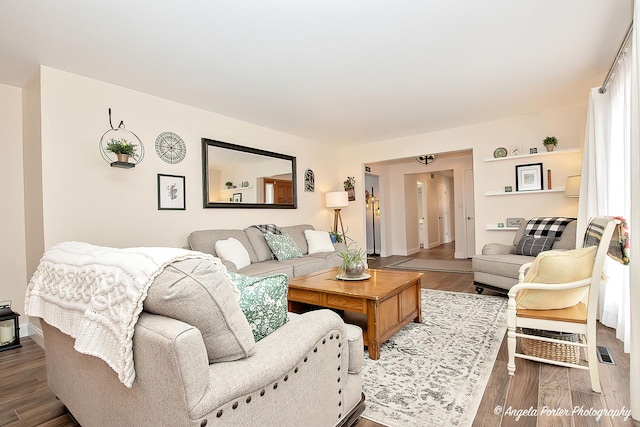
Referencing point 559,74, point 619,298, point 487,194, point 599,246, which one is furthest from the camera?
point 487,194

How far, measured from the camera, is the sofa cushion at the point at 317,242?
481 cm

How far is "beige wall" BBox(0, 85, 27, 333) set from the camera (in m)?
3.05

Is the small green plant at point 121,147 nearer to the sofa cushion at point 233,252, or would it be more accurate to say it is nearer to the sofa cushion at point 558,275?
the sofa cushion at point 233,252

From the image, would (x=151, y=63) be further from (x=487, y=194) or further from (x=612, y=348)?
(x=487, y=194)

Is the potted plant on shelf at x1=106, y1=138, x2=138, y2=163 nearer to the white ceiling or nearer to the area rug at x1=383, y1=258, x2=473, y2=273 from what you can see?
the white ceiling

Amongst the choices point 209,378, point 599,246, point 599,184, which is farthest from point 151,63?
point 599,184

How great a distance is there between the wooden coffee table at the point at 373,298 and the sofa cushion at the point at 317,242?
1.66 m

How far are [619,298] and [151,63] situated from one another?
171 inches

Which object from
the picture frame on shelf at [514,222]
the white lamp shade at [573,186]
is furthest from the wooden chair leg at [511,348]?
the picture frame on shelf at [514,222]

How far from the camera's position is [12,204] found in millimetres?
3094

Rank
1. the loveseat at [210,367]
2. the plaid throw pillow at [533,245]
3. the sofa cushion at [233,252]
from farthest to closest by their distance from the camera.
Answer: the plaid throw pillow at [533,245]
the sofa cushion at [233,252]
the loveseat at [210,367]

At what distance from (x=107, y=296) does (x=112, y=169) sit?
2561 mm

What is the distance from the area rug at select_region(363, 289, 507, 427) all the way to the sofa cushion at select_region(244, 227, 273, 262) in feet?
6.52

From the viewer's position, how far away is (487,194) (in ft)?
16.3
